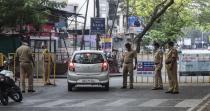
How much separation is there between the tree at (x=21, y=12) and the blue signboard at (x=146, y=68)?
671cm

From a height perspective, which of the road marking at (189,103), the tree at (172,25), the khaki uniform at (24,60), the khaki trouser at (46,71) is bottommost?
the road marking at (189,103)

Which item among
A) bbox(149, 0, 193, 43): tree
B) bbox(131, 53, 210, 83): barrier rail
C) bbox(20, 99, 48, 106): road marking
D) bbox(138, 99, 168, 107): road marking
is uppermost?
bbox(149, 0, 193, 43): tree

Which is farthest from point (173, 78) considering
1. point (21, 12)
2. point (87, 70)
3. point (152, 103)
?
point (21, 12)

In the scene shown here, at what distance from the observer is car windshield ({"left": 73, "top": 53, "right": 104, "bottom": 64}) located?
2225 centimetres

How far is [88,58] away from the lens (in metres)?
22.3

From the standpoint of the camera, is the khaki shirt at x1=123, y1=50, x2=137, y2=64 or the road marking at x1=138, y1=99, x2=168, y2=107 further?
the khaki shirt at x1=123, y1=50, x2=137, y2=64

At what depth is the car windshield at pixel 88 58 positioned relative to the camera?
22250 millimetres

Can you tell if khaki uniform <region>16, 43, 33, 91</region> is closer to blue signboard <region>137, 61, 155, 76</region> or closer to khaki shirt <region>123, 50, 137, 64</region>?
khaki shirt <region>123, 50, 137, 64</region>

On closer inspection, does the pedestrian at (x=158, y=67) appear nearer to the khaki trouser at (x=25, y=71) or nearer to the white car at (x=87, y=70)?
the white car at (x=87, y=70)

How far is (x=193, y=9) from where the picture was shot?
63.9m

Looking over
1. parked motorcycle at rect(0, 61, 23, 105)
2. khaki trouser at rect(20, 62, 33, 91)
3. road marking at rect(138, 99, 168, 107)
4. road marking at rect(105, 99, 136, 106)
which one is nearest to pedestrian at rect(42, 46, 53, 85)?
khaki trouser at rect(20, 62, 33, 91)

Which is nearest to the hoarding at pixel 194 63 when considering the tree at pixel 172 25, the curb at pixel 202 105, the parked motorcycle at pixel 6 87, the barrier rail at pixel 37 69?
the barrier rail at pixel 37 69

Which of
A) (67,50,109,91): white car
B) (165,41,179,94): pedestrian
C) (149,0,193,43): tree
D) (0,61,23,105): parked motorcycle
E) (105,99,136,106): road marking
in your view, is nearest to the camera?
(0,61,23,105): parked motorcycle

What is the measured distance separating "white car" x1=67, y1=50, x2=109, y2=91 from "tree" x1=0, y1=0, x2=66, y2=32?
7455mm
